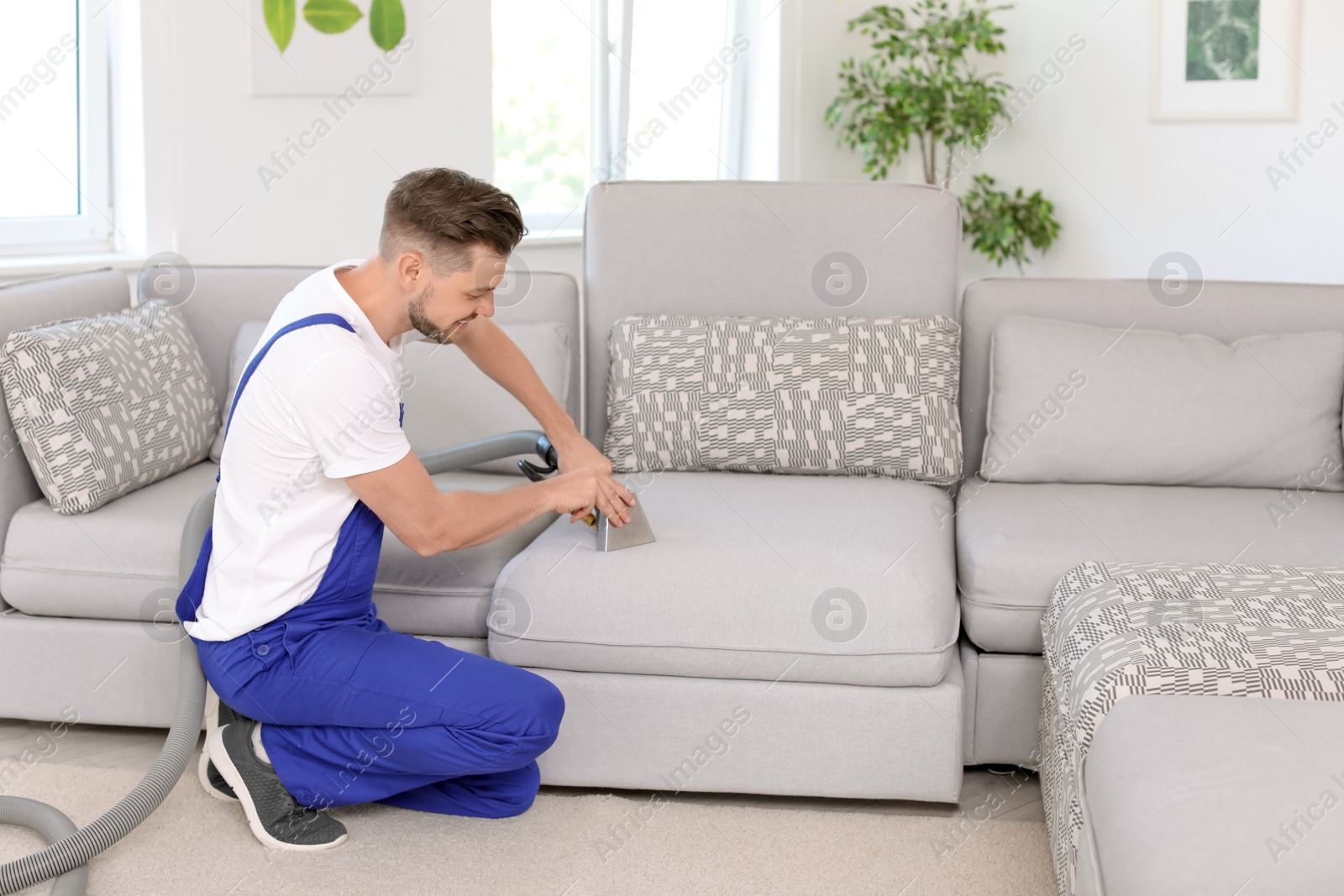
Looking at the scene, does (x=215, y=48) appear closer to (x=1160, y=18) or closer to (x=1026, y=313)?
(x=1026, y=313)

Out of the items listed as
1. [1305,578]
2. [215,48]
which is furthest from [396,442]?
[215,48]

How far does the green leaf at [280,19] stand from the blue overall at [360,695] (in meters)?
2.32

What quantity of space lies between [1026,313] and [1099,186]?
2526 mm

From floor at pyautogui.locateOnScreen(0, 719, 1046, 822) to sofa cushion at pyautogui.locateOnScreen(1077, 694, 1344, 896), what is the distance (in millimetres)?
524

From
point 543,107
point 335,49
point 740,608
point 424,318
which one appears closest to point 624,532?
point 740,608

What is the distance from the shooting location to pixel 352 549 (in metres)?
1.79

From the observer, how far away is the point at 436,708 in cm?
173

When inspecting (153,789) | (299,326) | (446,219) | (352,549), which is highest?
(446,219)

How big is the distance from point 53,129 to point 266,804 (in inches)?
92.0

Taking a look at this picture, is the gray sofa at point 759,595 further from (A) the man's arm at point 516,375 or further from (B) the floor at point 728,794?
(A) the man's arm at point 516,375

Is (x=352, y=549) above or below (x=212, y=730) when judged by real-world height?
above

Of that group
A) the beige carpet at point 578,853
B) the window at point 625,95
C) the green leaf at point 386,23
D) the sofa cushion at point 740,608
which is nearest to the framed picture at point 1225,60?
the window at point 625,95

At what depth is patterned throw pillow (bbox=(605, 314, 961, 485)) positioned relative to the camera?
235cm

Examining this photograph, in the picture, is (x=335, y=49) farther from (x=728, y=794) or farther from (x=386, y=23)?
(x=728, y=794)
